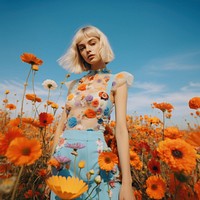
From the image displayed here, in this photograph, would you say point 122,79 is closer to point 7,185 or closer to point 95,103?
point 95,103

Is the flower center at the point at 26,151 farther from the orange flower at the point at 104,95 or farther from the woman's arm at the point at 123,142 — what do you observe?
the orange flower at the point at 104,95

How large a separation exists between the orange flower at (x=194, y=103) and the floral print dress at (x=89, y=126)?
2.04 ft

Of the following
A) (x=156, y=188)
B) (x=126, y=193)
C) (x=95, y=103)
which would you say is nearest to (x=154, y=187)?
(x=156, y=188)

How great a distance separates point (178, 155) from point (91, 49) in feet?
3.57

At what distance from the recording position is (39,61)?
153 centimetres

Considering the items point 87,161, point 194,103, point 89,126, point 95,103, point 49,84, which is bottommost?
point 87,161

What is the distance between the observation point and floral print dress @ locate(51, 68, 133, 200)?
3.96 ft

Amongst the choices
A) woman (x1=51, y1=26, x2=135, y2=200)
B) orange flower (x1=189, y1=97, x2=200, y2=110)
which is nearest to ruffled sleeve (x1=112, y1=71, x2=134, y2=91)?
woman (x1=51, y1=26, x2=135, y2=200)

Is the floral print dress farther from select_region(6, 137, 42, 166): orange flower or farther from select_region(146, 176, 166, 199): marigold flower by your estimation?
select_region(6, 137, 42, 166): orange flower

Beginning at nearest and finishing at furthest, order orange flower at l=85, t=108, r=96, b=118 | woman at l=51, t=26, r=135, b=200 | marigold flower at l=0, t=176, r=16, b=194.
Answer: marigold flower at l=0, t=176, r=16, b=194, woman at l=51, t=26, r=135, b=200, orange flower at l=85, t=108, r=96, b=118

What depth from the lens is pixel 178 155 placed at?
33.2 inches

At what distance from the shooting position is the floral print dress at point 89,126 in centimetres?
121

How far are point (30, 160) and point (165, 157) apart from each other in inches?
21.5

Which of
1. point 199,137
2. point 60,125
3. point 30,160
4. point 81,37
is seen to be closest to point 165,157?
point 199,137
